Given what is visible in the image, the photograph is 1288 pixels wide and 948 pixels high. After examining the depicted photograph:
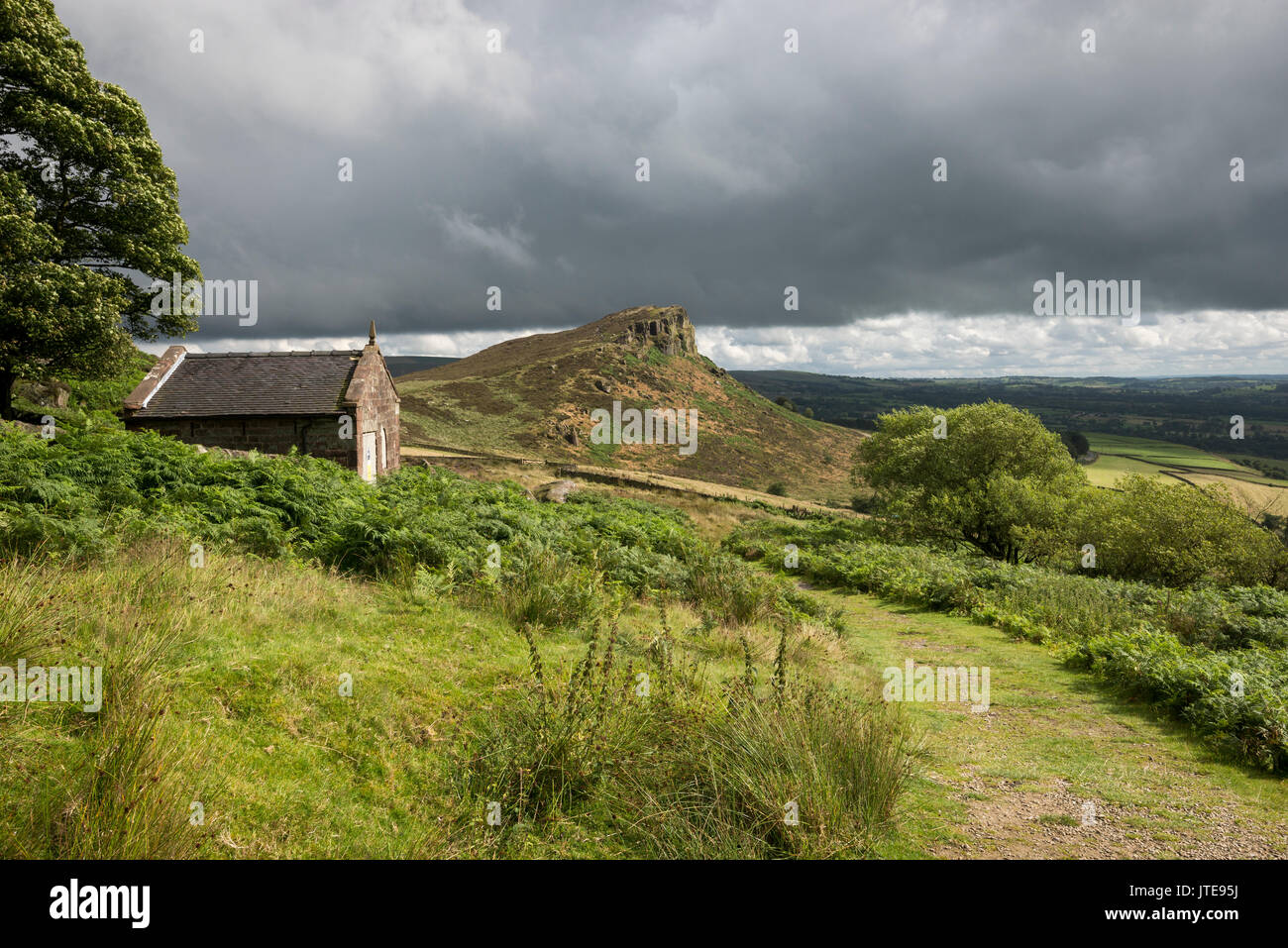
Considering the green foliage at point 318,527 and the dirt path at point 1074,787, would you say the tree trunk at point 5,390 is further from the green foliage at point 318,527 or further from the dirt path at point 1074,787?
the dirt path at point 1074,787

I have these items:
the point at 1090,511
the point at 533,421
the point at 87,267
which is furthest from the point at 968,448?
the point at 533,421

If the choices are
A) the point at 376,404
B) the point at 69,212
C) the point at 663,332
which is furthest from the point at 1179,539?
the point at 663,332

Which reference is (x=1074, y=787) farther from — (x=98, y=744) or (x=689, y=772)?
Result: (x=98, y=744)

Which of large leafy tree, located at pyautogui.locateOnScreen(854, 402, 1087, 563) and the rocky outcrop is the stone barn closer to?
large leafy tree, located at pyautogui.locateOnScreen(854, 402, 1087, 563)

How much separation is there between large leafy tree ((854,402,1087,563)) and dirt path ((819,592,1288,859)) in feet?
66.6

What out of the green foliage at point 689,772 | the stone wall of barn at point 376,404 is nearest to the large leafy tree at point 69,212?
the stone wall of barn at point 376,404

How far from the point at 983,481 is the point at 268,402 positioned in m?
29.6

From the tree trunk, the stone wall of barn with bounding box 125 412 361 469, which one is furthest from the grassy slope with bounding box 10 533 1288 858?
the tree trunk

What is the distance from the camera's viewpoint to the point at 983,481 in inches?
1204

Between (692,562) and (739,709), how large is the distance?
880 cm

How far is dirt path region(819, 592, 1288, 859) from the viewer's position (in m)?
4.80

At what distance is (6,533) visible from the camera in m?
6.94

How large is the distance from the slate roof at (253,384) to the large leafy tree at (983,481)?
24506 mm
